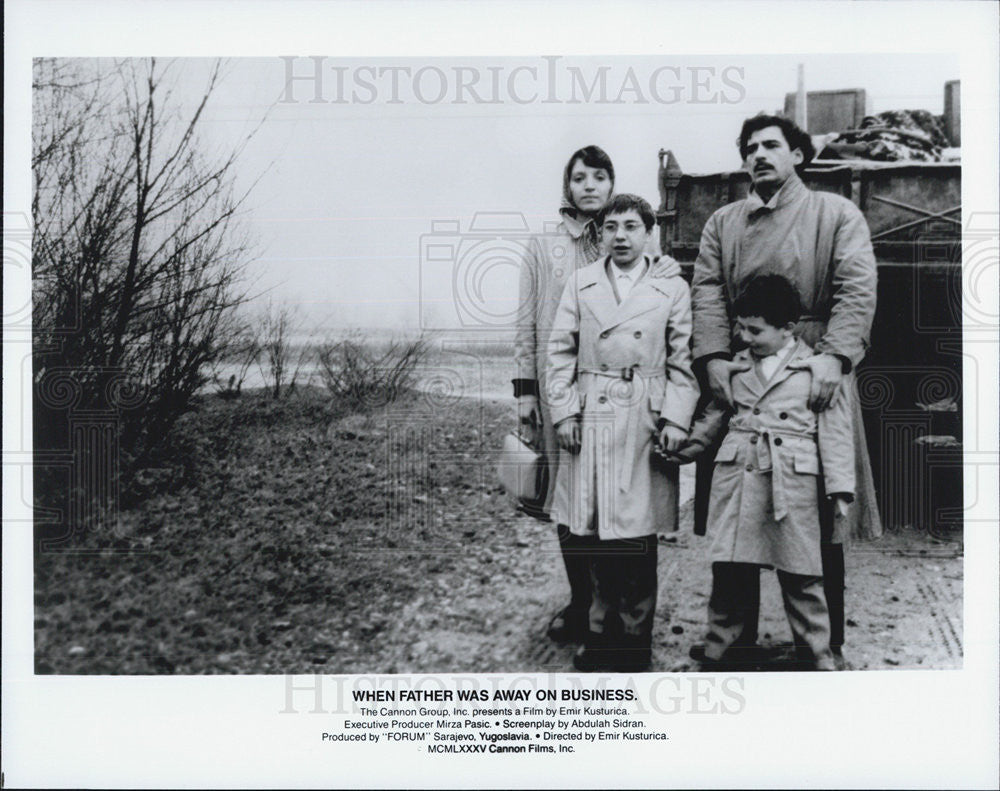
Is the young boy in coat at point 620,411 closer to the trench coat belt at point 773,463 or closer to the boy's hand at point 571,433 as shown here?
the boy's hand at point 571,433

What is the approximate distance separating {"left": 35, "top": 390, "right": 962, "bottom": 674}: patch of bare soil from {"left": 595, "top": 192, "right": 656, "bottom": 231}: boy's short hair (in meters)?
0.84

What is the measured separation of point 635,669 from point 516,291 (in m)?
1.51

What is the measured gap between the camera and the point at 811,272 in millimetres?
3604

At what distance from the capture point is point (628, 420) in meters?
3.62

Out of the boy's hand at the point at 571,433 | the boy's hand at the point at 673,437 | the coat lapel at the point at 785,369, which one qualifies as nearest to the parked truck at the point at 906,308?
the coat lapel at the point at 785,369

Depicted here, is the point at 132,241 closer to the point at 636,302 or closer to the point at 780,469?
the point at 636,302

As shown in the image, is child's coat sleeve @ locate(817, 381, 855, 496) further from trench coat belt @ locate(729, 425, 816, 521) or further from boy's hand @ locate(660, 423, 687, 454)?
boy's hand @ locate(660, 423, 687, 454)

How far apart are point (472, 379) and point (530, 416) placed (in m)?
0.27

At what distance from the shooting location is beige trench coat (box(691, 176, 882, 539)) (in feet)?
11.8

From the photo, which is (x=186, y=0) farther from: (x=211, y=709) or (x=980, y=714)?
(x=980, y=714)

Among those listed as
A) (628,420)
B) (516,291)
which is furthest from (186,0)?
(628,420)
